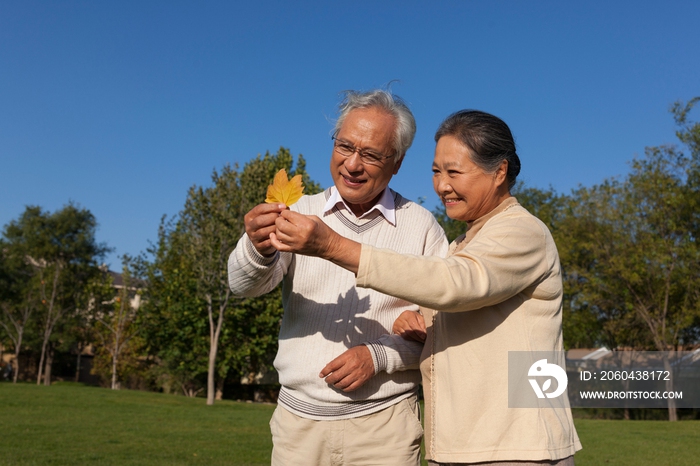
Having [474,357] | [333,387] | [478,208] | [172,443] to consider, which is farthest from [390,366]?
[172,443]

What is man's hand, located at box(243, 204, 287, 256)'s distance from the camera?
2.56 meters

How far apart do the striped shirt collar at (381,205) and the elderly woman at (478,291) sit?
713 millimetres

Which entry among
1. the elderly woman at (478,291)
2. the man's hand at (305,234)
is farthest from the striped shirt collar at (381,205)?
the man's hand at (305,234)

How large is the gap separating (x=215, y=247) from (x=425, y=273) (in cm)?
2798

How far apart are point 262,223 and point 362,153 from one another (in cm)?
84

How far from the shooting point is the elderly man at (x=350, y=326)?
309 centimetres

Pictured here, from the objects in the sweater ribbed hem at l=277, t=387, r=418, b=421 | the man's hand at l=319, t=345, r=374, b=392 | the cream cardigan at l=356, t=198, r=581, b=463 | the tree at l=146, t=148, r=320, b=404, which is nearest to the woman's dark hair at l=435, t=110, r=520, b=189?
the cream cardigan at l=356, t=198, r=581, b=463

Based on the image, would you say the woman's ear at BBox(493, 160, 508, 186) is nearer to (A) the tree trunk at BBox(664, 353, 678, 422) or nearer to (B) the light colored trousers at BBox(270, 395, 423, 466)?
(B) the light colored trousers at BBox(270, 395, 423, 466)

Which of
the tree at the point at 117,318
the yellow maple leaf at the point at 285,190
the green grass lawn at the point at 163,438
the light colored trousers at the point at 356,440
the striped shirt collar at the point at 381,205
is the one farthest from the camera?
the tree at the point at 117,318

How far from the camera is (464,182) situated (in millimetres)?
2641

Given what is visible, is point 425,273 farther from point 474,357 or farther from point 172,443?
point 172,443

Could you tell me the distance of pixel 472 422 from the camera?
2434 millimetres

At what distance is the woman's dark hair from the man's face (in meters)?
0.55

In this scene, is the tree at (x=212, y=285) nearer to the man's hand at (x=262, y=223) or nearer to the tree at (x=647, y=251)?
the tree at (x=647, y=251)
